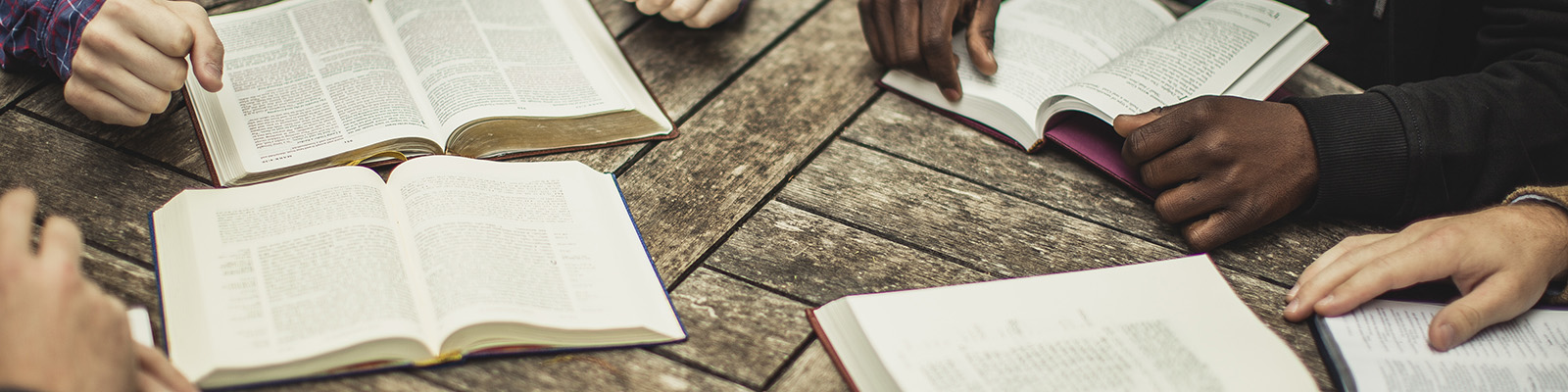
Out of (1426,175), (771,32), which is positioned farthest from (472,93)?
(1426,175)

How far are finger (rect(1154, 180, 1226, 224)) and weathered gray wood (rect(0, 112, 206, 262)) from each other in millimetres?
1073

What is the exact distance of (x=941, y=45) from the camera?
1.23 metres

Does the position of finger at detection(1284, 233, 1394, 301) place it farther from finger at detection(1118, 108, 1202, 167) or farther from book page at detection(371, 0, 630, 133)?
book page at detection(371, 0, 630, 133)

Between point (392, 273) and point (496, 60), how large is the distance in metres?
0.44

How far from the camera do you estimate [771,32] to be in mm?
1453

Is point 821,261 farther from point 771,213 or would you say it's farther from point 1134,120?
point 1134,120

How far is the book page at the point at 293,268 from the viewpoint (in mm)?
757

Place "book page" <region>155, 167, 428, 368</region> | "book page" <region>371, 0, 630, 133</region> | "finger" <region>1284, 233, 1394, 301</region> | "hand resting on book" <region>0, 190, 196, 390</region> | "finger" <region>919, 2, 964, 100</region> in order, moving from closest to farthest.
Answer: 1. "hand resting on book" <region>0, 190, 196, 390</region>
2. "book page" <region>155, 167, 428, 368</region>
3. "finger" <region>1284, 233, 1394, 301</region>
4. "book page" <region>371, 0, 630, 133</region>
5. "finger" <region>919, 2, 964, 100</region>

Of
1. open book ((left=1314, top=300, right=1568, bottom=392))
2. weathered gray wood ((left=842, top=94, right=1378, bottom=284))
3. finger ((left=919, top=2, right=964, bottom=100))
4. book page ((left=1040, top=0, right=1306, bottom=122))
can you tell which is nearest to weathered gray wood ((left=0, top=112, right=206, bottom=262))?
weathered gray wood ((left=842, top=94, right=1378, bottom=284))

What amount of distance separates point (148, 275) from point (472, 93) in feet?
1.24

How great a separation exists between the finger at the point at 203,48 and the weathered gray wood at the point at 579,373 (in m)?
0.42

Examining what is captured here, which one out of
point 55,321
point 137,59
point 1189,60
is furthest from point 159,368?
point 1189,60

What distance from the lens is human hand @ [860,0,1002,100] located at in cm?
124

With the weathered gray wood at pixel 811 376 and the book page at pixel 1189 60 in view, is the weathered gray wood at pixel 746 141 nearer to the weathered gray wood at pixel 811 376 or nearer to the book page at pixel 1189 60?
the weathered gray wood at pixel 811 376
